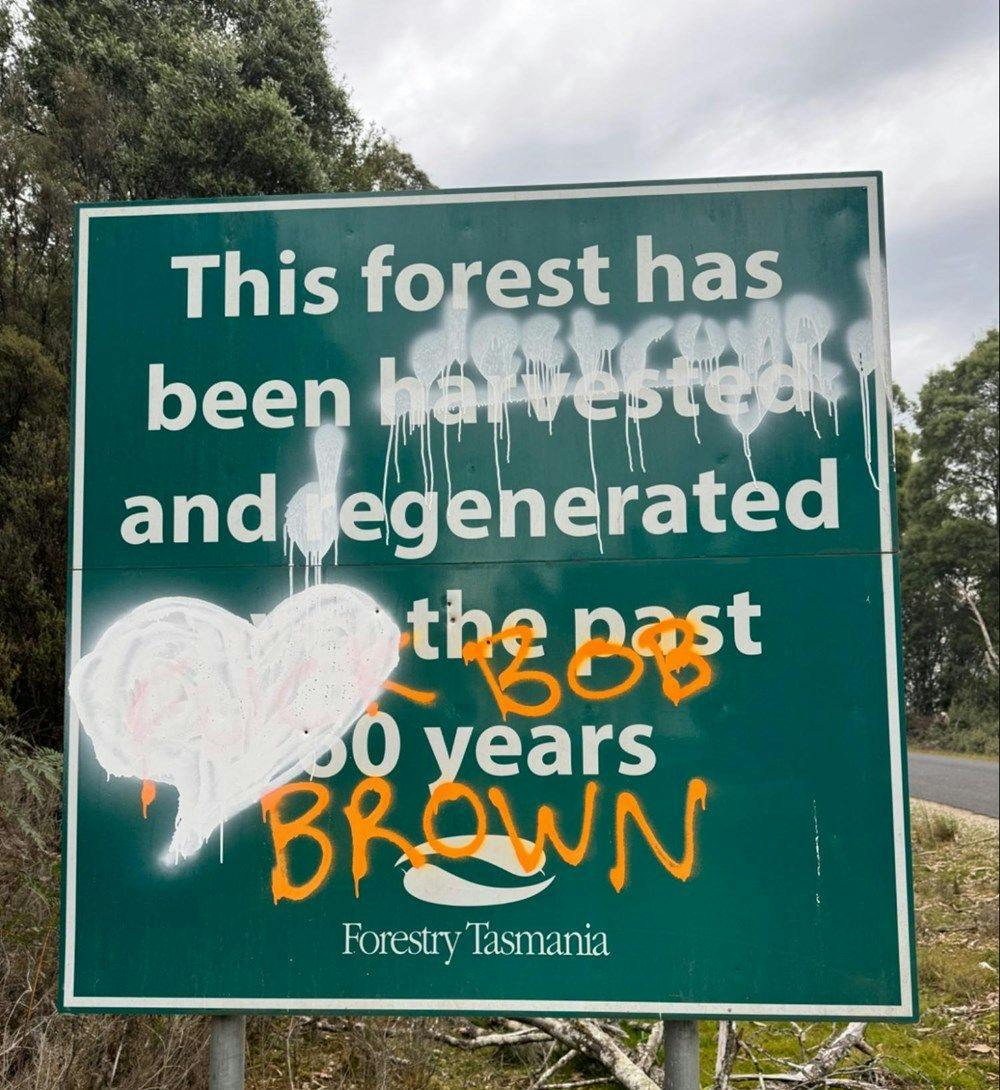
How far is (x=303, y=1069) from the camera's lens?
4.38 metres

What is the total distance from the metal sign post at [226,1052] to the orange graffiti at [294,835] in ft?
1.38

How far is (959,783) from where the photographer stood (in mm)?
17188

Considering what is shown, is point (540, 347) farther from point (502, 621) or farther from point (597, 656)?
point (597, 656)

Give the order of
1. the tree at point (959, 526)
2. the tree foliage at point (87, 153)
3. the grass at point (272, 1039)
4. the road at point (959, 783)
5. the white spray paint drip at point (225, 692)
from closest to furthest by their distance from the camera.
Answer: the white spray paint drip at point (225, 692), the grass at point (272, 1039), the tree foliage at point (87, 153), the road at point (959, 783), the tree at point (959, 526)

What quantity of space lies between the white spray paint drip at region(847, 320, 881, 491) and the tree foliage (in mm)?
5619

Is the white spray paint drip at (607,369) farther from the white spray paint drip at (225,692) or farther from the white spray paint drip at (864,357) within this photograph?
the white spray paint drip at (225,692)

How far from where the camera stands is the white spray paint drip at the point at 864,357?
2936mm

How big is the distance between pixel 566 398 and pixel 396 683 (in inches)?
39.7

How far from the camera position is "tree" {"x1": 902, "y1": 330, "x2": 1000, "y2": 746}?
32031mm

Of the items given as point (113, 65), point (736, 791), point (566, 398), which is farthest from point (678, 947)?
point (113, 65)

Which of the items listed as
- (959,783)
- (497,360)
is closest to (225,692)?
(497,360)

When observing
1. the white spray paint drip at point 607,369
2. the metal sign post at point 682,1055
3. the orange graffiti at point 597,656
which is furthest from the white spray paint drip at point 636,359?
the metal sign post at point 682,1055

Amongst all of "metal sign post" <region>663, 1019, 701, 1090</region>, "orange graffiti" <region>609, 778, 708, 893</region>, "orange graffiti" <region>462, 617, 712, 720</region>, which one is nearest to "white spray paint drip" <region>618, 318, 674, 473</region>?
"orange graffiti" <region>462, 617, 712, 720</region>

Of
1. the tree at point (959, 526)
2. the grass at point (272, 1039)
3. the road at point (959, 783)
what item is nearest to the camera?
the grass at point (272, 1039)
